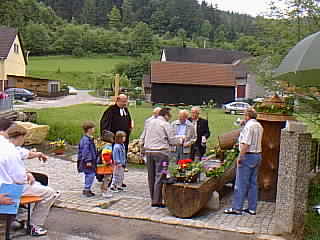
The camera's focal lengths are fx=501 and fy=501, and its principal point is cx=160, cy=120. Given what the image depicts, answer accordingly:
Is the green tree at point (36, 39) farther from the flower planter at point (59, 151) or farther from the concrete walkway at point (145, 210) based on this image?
the concrete walkway at point (145, 210)

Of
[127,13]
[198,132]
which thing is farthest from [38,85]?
[127,13]

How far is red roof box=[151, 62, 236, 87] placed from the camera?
58.2 meters

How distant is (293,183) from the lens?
6.55m

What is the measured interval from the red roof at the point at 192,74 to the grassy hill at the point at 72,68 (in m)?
20.9

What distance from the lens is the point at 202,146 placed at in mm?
10805

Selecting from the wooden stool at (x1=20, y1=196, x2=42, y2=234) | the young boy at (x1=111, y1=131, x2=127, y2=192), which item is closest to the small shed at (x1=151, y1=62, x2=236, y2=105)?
the young boy at (x1=111, y1=131, x2=127, y2=192)

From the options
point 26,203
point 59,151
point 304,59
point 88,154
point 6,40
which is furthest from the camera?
point 6,40

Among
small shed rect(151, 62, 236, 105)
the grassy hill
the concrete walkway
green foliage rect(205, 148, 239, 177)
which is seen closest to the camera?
the concrete walkway

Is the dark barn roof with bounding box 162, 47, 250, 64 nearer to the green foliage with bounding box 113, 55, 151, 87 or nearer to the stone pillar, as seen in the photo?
the green foliage with bounding box 113, 55, 151, 87

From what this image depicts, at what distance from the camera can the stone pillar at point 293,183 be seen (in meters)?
6.57

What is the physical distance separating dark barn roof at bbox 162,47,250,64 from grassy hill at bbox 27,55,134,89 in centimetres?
1142

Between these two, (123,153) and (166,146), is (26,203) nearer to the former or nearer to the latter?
(166,146)

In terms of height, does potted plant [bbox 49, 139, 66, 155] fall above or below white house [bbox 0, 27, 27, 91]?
below

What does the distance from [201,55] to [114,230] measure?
78.7 m
